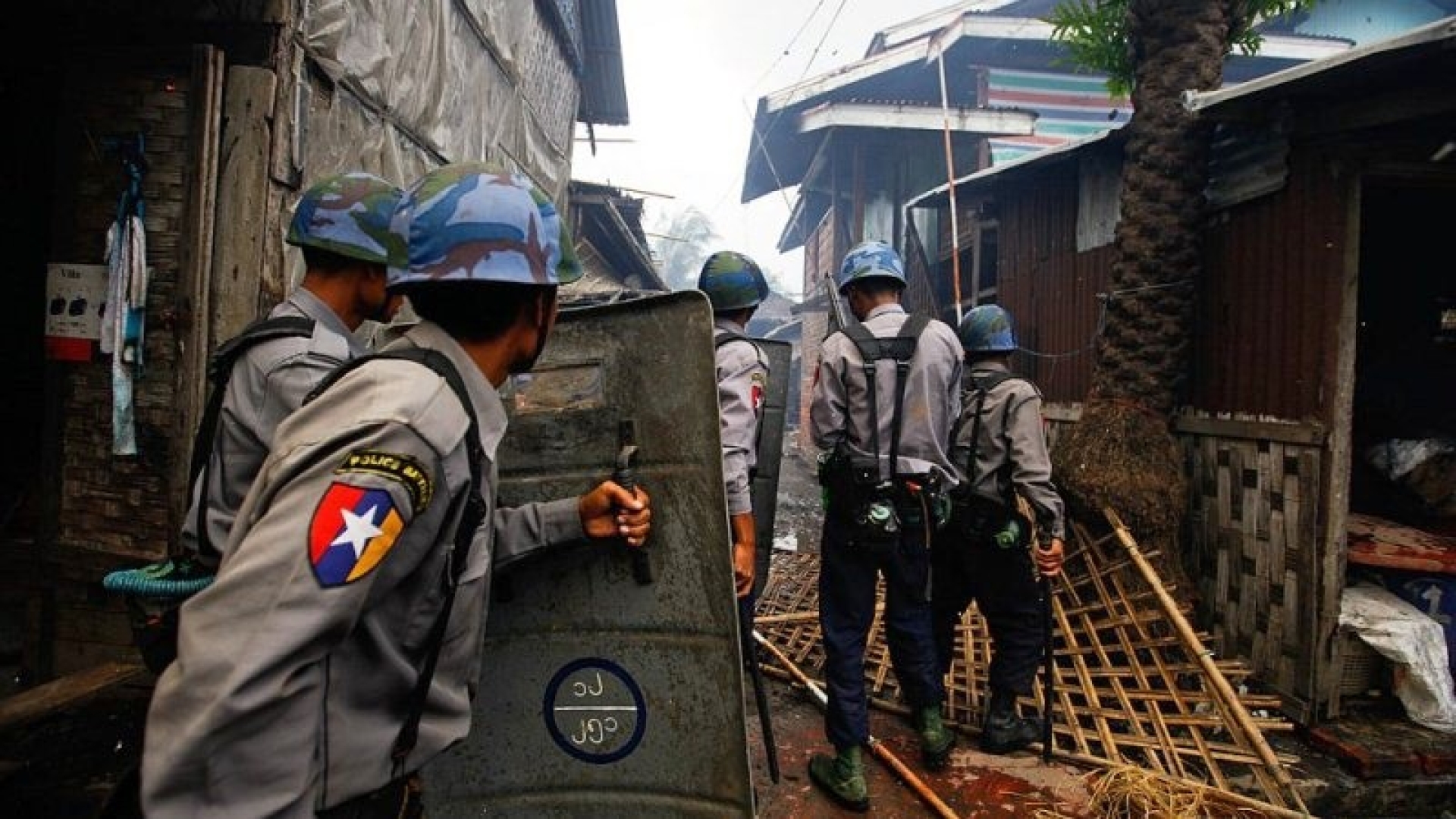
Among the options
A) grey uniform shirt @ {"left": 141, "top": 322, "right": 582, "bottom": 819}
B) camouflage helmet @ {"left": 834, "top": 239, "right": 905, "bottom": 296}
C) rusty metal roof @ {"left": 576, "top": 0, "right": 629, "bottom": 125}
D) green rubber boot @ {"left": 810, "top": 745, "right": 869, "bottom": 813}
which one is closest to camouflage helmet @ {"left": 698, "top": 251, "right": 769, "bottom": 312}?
camouflage helmet @ {"left": 834, "top": 239, "right": 905, "bottom": 296}

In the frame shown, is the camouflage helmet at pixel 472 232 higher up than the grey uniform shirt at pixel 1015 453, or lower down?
higher up

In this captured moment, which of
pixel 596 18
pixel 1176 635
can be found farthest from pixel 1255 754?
pixel 596 18

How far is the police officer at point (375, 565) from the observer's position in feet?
3.42

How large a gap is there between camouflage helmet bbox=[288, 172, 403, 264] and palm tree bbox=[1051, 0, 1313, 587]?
14.7 feet

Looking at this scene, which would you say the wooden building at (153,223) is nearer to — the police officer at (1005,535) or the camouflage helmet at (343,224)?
the camouflage helmet at (343,224)

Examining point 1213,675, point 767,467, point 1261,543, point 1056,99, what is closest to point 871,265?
point 767,467

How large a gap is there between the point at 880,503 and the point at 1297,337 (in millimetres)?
2880

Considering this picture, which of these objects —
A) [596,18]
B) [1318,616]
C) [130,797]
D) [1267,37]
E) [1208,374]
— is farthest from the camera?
[1267,37]

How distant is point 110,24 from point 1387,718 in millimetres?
7205

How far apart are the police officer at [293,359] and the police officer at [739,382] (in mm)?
1270

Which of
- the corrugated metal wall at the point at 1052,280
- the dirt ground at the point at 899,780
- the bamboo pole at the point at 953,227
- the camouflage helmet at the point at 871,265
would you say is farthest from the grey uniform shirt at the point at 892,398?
the bamboo pole at the point at 953,227

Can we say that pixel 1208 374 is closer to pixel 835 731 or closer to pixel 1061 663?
pixel 1061 663

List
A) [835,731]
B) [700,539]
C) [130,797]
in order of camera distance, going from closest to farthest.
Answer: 1. [130,797]
2. [700,539]
3. [835,731]

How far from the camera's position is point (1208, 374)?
5.09 metres
